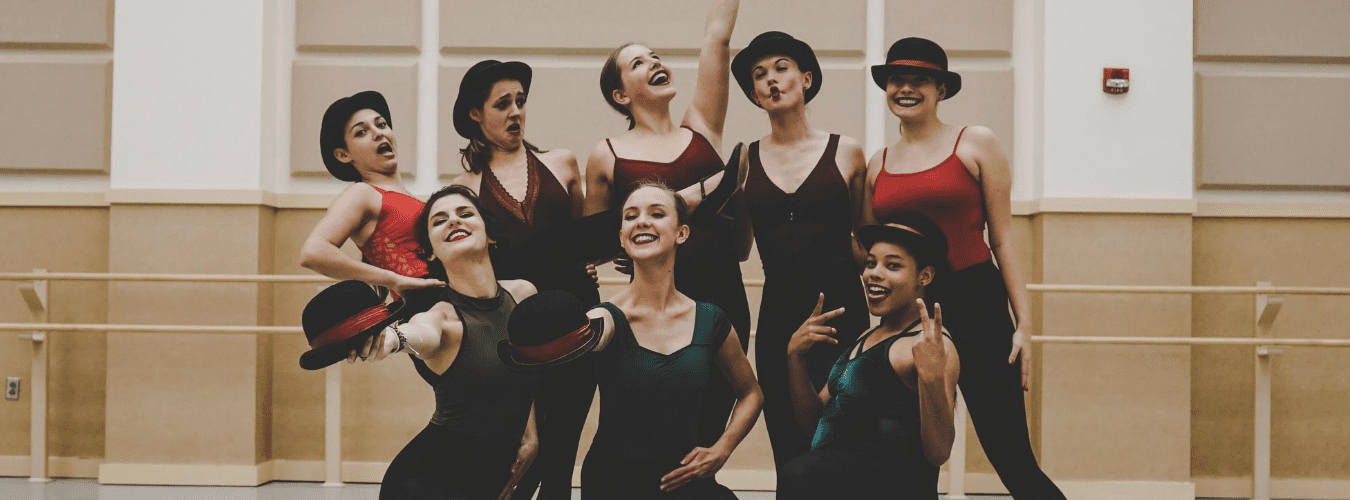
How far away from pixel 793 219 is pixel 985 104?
2653 millimetres

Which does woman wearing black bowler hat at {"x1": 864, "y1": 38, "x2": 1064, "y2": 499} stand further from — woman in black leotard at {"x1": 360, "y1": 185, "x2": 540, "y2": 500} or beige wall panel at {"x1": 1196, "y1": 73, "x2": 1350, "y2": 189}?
beige wall panel at {"x1": 1196, "y1": 73, "x2": 1350, "y2": 189}

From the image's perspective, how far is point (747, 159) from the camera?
2.68 m

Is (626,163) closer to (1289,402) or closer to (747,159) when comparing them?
(747,159)

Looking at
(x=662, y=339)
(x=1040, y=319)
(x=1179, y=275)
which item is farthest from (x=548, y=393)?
(x=1179, y=275)

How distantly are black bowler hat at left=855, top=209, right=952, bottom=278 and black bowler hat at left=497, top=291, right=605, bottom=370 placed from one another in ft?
2.46

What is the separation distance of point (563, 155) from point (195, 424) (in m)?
2.94

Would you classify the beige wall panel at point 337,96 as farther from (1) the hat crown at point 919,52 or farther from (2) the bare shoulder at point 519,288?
(1) the hat crown at point 919,52

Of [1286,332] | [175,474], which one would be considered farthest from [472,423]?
[1286,332]

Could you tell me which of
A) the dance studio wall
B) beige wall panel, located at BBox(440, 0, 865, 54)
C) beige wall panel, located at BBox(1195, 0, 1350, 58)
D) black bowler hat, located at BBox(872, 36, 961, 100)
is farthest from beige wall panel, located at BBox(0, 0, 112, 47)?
beige wall panel, located at BBox(1195, 0, 1350, 58)

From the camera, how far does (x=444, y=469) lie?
2.23 m

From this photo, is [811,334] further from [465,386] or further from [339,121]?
[339,121]

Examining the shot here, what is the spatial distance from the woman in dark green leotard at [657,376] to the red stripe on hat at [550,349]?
0.22m

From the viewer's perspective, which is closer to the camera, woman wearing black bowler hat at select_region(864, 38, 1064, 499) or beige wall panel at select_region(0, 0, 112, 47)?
woman wearing black bowler hat at select_region(864, 38, 1064, 499)

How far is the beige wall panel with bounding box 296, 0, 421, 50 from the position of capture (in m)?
5.15
